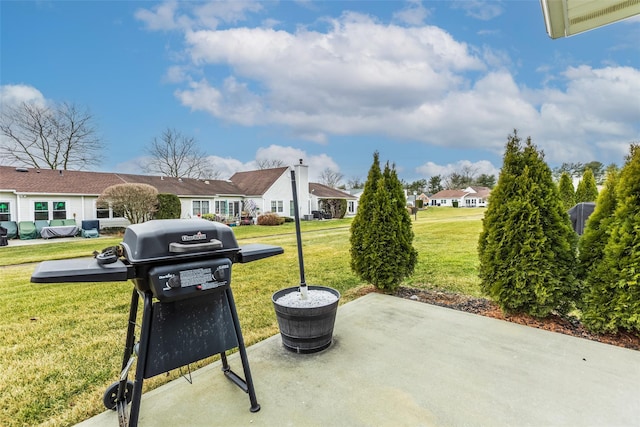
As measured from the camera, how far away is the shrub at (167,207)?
55.6 ft

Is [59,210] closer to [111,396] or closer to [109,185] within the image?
[109,185]

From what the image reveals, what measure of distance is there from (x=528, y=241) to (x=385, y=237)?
5.46ft

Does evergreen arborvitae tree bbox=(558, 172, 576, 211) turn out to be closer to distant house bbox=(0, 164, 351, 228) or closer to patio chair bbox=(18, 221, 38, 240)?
distant house bbox=(0, 164, 351, 228)

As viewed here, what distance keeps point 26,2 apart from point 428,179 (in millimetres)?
64663

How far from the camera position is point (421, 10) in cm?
779

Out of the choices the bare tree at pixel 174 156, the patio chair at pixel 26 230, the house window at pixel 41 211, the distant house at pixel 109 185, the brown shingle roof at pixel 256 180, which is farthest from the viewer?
the bare tree at pixel 174 156

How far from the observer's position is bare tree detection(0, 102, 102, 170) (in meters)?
20.9

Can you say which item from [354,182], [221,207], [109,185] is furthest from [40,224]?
[354,182]

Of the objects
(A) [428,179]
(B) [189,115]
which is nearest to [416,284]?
(B) [189,115]

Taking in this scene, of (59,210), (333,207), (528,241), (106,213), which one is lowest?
(528,241)

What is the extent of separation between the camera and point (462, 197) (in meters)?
55.3

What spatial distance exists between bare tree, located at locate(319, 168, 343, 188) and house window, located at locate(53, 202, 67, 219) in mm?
37002

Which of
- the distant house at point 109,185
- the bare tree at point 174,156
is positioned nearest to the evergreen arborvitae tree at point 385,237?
the distant house at point 109,185

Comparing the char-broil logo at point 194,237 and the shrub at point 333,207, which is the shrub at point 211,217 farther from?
the char-broil logo at point 194,237
